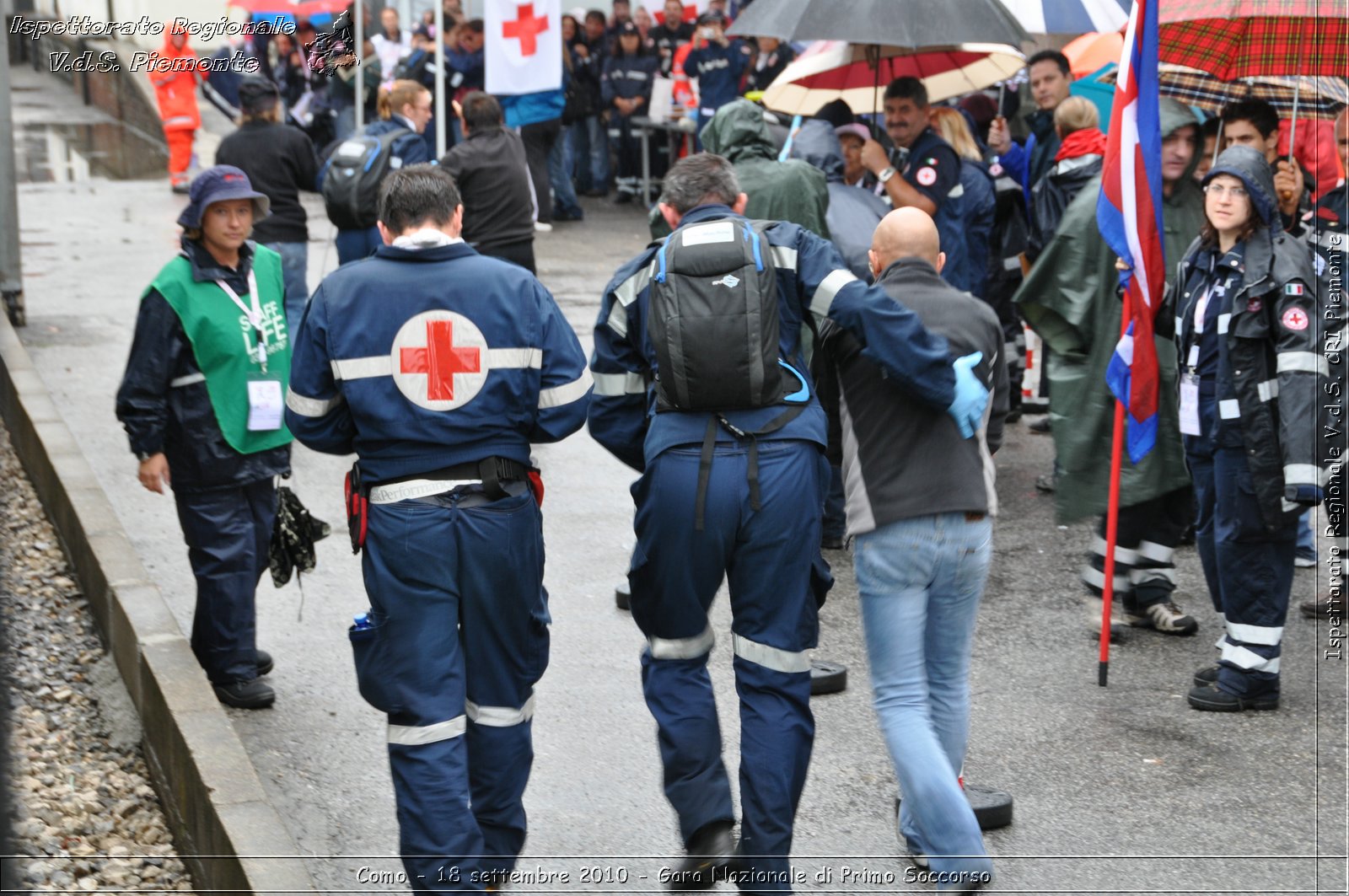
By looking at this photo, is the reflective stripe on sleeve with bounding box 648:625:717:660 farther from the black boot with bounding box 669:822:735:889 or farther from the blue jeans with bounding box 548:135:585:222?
the blue jeans with bounding box 548:135:585:222

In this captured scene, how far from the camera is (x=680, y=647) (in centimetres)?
450

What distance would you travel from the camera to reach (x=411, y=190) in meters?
4.23

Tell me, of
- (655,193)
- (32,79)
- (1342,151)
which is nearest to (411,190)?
(1342,151)

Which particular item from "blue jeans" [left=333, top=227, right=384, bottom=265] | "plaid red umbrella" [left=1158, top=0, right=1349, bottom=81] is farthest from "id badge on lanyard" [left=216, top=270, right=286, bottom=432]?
"blue jeans" [left=333, top=227, right=384, bottom=265]

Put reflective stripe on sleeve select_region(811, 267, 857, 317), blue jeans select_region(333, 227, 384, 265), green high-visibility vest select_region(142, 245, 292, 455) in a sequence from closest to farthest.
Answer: reflective stripe on sleeve select_region(811, 267, 857, 317), green high-visibility vest select_region(142, 245, 292, 455), blue jeans select_region(333, 227, 384, 265)

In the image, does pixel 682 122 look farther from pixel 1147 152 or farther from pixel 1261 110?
pixel 1147 152

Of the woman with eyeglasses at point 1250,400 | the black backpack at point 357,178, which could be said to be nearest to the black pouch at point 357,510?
the woman with eyeglasses at point 1250,400

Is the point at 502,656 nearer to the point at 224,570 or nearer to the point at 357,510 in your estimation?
the point at 357,510

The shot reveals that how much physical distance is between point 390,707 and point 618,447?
1.11m

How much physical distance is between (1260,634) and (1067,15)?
4.14 m

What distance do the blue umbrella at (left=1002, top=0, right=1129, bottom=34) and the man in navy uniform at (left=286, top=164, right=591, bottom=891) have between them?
195 inches

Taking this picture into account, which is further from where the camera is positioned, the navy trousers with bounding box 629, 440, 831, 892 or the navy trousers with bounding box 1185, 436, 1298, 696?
the navy trousers with bounding box 1185, 436, 1298, 696

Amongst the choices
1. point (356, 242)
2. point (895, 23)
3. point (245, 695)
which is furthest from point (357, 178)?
Answer: point (245, 695)

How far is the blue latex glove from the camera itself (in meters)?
4.25
